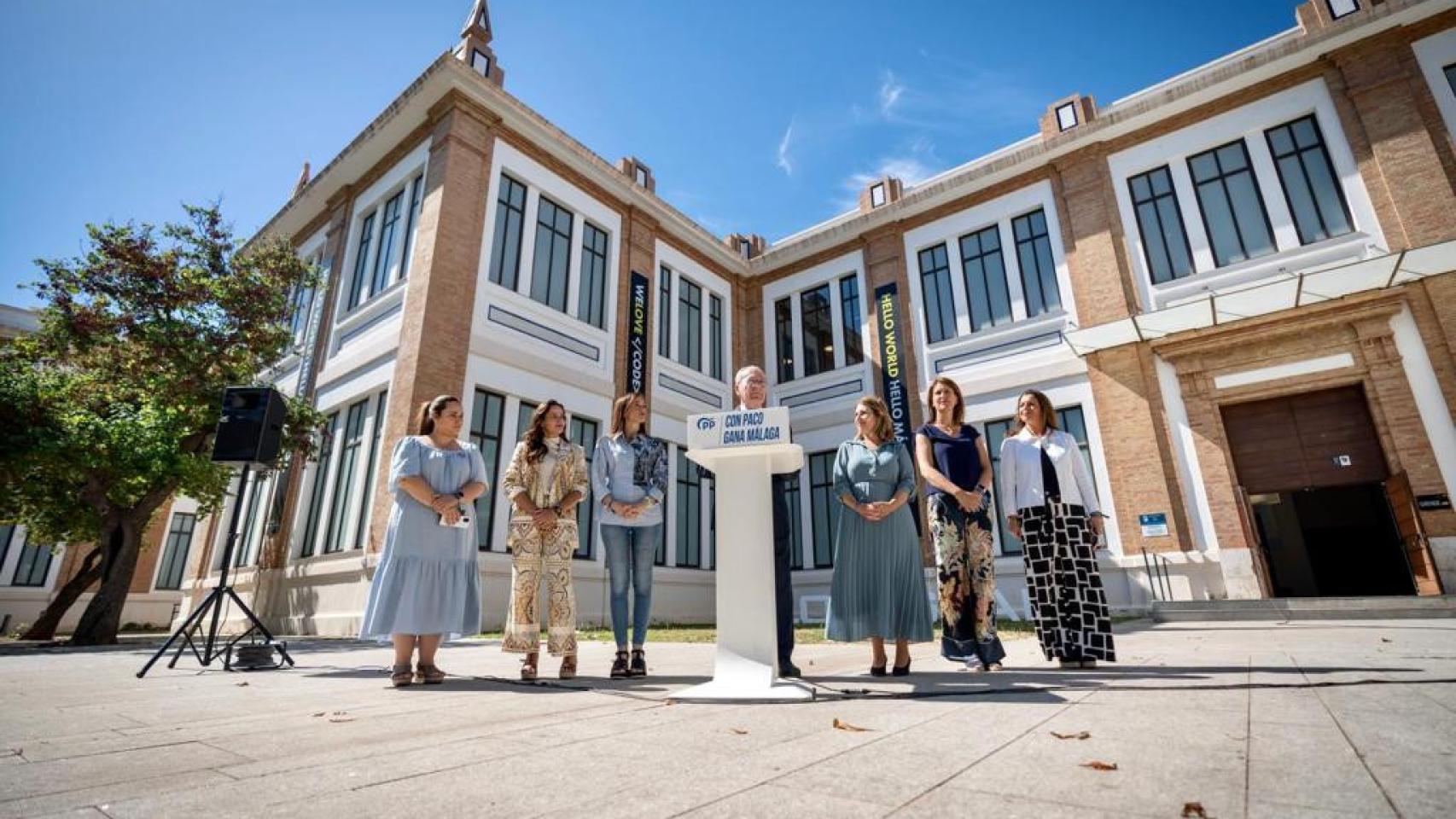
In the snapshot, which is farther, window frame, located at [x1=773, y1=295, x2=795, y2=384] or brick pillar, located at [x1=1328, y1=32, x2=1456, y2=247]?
window frame, located at [x1=773, y1=295, x2=795, y2=384]

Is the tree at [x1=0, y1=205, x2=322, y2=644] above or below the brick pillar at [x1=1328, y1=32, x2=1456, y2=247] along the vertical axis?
below

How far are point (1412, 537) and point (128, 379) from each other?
771 inches

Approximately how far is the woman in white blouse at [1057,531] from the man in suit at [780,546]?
4.98ft

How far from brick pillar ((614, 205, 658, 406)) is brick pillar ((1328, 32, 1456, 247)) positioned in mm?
13325

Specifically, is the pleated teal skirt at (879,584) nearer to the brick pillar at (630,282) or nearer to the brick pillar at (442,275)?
the brick pillar at (442,275)

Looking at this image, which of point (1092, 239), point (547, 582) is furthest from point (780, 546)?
point (1092, 239)

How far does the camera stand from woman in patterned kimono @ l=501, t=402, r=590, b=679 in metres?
3.76

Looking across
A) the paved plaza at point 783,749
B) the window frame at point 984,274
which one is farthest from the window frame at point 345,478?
the window frame at point 984,274

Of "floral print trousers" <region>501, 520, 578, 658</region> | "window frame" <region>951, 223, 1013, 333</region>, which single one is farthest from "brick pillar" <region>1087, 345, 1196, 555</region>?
"floral print trousers" <region>501, 520, 578, 658</region>

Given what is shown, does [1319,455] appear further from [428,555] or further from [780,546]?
[428,555]

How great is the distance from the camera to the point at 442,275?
35.3 feet

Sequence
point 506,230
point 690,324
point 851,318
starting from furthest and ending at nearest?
point 690,324, point 851,318, point 506,230

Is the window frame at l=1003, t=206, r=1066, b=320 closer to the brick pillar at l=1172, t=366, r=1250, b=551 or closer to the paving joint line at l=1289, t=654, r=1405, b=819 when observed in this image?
the brick pillar at l=1172, t=366, r=1250, b=551

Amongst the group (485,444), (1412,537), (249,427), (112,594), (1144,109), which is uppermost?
(1144,109)
